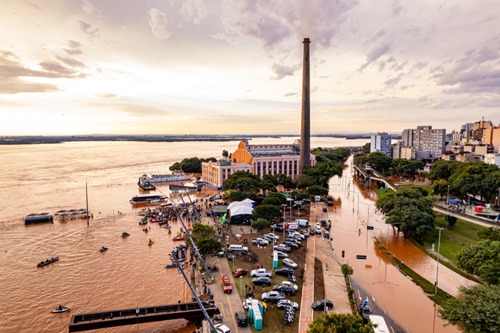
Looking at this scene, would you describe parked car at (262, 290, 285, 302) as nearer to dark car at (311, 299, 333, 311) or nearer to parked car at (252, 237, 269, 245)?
dark car at (311, 299, 333, 311)

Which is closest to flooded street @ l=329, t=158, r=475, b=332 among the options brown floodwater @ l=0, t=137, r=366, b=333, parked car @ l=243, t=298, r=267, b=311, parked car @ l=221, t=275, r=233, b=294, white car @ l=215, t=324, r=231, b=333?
parked car @ l=243, t=298, r=267, b=311

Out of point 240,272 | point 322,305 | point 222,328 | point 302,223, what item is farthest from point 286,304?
point 302,223

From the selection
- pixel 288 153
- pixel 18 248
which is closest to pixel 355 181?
pixel 288 153

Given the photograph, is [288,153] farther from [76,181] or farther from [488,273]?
[488,273]

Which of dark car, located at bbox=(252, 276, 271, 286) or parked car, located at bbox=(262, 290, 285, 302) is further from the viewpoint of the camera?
dark car, located at bbox=(252, 276, 271, 286)

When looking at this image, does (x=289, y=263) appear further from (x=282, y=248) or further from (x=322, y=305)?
(x=322, y=305)
